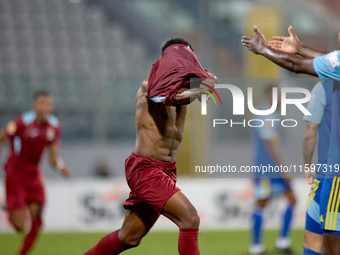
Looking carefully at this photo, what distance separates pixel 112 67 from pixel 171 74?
9457 mm

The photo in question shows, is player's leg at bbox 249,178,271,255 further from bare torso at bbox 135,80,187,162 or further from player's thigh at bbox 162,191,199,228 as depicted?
player's thigh at bbox 162,191,199,228

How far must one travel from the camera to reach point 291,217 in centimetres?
596

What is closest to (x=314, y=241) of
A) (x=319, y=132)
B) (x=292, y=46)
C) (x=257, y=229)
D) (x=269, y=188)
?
(x=319, y=132)

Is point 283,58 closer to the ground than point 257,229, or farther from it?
farther from it

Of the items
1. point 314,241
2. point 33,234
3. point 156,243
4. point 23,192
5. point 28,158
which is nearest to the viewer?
point 314,241

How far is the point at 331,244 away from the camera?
281 cm

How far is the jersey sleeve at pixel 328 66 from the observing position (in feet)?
8.74

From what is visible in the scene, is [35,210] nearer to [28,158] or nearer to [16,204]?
[16,204]

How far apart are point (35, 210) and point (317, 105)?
13.1 ft

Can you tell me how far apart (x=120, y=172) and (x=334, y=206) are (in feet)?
23.1

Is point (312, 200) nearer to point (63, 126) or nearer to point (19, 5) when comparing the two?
point (63, 126)

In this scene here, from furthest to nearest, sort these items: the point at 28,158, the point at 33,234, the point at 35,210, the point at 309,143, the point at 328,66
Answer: the point at 28,158, the point at 35,210, the point at 33,234, the point at 309,143, the point at 328,66

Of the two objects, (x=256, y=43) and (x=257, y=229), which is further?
(x=257, y=229)

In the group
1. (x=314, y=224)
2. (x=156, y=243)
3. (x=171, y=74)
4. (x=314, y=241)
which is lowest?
(x=156, y=243)
